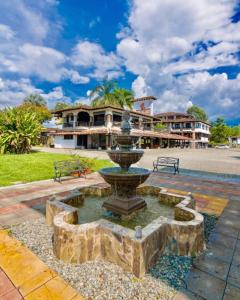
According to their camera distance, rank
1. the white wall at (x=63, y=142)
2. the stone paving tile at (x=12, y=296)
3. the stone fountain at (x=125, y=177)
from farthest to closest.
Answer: the white wall at (x=63, y=142)
the stone fountain at (x=125, y=177)
the stone paving tile at (x=12, y=296)

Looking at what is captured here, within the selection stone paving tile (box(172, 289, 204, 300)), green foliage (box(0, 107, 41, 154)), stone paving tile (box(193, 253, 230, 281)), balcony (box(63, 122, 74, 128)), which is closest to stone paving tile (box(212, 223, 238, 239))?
stone paving tile (box(193, 253, 230, 281))

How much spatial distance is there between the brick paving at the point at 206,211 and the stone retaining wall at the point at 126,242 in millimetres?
407

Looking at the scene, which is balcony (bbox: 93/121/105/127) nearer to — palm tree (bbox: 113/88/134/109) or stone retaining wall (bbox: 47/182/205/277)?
palm tree (bbox: 113/88/134/109)

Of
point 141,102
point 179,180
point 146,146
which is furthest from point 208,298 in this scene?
point 141,102

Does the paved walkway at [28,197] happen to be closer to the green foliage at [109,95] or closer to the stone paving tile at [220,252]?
the stone paving tile at [220,252]

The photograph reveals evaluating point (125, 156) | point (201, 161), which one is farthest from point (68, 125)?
point (125, 156)

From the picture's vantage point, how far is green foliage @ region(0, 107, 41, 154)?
16.9m

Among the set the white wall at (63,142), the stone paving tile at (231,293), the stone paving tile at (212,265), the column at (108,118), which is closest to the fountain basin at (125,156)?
the stone paving tile at (212,265)

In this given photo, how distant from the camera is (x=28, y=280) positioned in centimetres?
266

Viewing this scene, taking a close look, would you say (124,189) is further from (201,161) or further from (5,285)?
(201,161)

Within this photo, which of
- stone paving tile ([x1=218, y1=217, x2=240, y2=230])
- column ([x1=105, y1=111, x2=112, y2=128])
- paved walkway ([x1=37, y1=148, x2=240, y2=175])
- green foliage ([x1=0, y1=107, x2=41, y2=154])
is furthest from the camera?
column ([x1=105, y1=111, x2=112, y2=128])

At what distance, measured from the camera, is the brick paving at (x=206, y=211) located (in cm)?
263

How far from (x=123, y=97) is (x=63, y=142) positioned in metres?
13.3

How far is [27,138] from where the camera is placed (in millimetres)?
17547
